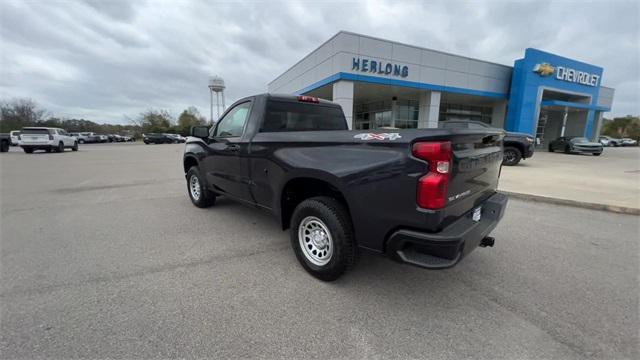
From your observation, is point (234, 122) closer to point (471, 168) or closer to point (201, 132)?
point (201, 132)

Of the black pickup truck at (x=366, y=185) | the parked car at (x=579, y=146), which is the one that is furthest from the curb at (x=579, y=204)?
the parked car at (x=579, y=146)

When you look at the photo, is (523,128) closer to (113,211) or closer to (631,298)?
(631,298)

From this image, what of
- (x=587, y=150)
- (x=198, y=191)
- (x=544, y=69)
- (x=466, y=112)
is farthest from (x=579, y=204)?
(x=466, y=112)

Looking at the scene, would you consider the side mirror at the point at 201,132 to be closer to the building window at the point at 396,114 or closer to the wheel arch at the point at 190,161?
the wheel arch at the point at 190,161

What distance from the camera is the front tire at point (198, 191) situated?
16.6ft

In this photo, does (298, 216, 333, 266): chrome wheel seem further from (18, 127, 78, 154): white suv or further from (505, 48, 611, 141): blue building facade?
(505, 48, 611, 141): blue building facade

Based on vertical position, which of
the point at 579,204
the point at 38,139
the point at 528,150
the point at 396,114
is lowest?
the point at 579,204

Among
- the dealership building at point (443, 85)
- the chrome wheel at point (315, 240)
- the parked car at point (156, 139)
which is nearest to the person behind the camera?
the chrome wheel at point (315, 240)

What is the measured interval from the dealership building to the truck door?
12.9 meters

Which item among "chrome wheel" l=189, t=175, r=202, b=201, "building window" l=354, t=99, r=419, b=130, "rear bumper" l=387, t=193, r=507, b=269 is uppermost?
"building window" l=354, t=99, r=419, b=130

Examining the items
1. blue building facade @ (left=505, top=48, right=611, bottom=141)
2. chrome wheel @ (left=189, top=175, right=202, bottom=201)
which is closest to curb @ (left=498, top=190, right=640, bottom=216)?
chrome wheel @ (left=189, top=175, right=202, bottom=201)

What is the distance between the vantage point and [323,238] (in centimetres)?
282

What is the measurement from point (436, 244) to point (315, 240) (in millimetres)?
1308

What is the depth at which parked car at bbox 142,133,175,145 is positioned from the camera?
137ft
